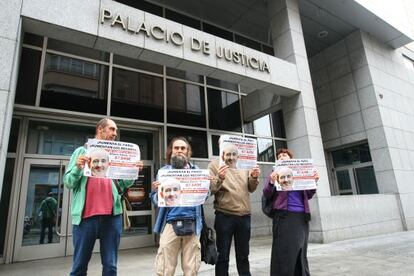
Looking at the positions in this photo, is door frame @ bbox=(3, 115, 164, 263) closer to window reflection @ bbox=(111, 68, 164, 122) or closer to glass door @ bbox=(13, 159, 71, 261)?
glass door @ bbox=(13, 159, 71, 261)

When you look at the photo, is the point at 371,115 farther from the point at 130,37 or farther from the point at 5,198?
the point at 5,198

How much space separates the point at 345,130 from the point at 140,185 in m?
8.42

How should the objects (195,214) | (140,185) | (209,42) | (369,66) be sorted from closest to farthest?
1. (195,214)
2. (209,42)
3. (140,185)
4. (369,66)

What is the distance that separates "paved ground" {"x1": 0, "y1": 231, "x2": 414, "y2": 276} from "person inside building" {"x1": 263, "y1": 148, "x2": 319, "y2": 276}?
55.8 inches

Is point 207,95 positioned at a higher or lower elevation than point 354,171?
higher

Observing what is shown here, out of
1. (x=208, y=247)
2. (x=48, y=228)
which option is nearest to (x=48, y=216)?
(x=48, y=228)

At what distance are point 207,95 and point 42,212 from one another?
5.74 meters

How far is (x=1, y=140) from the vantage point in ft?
13.7

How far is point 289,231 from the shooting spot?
333 centimetres

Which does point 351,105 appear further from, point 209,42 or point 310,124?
point 209,42

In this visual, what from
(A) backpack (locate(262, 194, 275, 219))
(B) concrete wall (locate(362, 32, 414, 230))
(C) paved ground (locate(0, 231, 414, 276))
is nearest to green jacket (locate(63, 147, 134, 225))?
(A) backpack (locate(262, 194, 275, 219))

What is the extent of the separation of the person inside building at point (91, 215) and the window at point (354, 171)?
10870 mm

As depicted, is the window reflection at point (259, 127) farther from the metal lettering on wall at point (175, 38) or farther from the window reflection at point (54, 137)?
the window reflection at point (54, 137)

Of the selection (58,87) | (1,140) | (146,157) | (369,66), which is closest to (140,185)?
(146,157)
